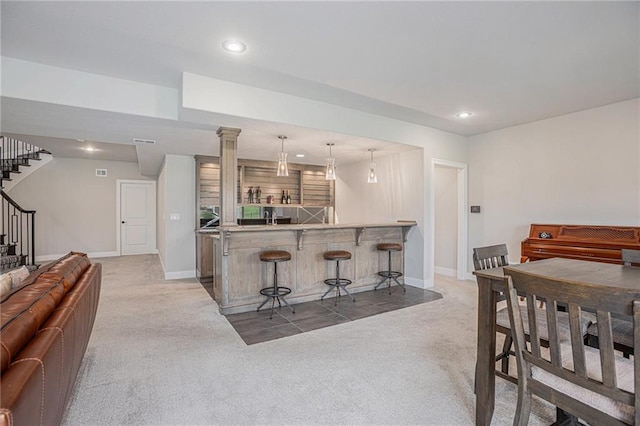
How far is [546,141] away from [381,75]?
3.01 meters

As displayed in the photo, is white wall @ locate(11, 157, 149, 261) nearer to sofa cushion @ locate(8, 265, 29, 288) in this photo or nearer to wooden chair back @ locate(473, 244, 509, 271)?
sofa cushion @ locate(8, 265, 29, 288)

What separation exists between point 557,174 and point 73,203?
10.2 metres

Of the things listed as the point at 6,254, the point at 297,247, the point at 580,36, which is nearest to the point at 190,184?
the point at 297,247

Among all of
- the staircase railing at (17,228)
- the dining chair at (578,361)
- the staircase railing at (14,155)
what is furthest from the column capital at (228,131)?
the staircase railing at (14,155)

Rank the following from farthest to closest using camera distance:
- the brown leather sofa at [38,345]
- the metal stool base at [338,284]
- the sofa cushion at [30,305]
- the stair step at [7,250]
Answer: the stair step at [7,250] → the metal stool base at [338,284] → the sofa cushion at [30,305] → the brown leather sofa at [38,345]

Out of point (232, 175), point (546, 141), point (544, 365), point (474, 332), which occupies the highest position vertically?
point (546, 141)

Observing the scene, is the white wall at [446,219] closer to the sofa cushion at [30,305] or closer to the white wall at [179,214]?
the white wall at [179,214]

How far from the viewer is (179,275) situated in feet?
19.1

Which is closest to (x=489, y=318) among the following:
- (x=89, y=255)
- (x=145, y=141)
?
(x=145, y=141)

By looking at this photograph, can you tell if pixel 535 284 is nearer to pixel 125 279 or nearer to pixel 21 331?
pixel 21 331

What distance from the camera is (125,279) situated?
562 centimetres

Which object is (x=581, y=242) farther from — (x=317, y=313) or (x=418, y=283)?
(x=317, y=313)

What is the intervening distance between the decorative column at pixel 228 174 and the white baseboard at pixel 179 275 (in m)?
2.58

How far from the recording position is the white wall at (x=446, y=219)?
5765mm
